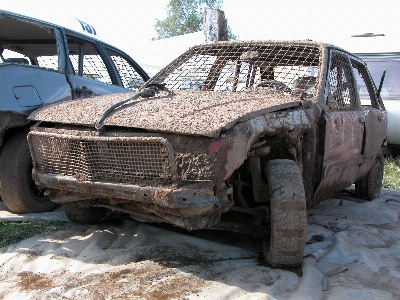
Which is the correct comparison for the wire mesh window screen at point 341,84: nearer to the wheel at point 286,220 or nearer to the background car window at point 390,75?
the wheel at point 286,220

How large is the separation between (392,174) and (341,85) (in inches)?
155

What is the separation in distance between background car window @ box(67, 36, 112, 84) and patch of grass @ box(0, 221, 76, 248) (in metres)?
1.78

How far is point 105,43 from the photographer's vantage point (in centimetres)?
580

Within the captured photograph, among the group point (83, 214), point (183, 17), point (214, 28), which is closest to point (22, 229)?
point (83, 214)

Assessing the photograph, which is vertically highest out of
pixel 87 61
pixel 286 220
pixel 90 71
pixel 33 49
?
pixel 33 49

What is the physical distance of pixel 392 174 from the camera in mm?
7730

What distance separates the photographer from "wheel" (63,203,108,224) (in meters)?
3.89

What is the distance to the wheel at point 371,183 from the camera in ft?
18.0

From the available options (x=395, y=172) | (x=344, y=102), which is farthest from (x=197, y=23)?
(x=344, y=102)

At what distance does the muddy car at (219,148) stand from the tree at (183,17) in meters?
41.9

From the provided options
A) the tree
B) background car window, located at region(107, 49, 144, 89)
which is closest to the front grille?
background car window, located at region(107, 49, 144, 89)

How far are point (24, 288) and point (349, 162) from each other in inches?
120

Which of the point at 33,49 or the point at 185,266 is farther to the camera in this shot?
the point at 33,49

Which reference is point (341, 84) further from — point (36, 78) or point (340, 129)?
point (36, 78)
